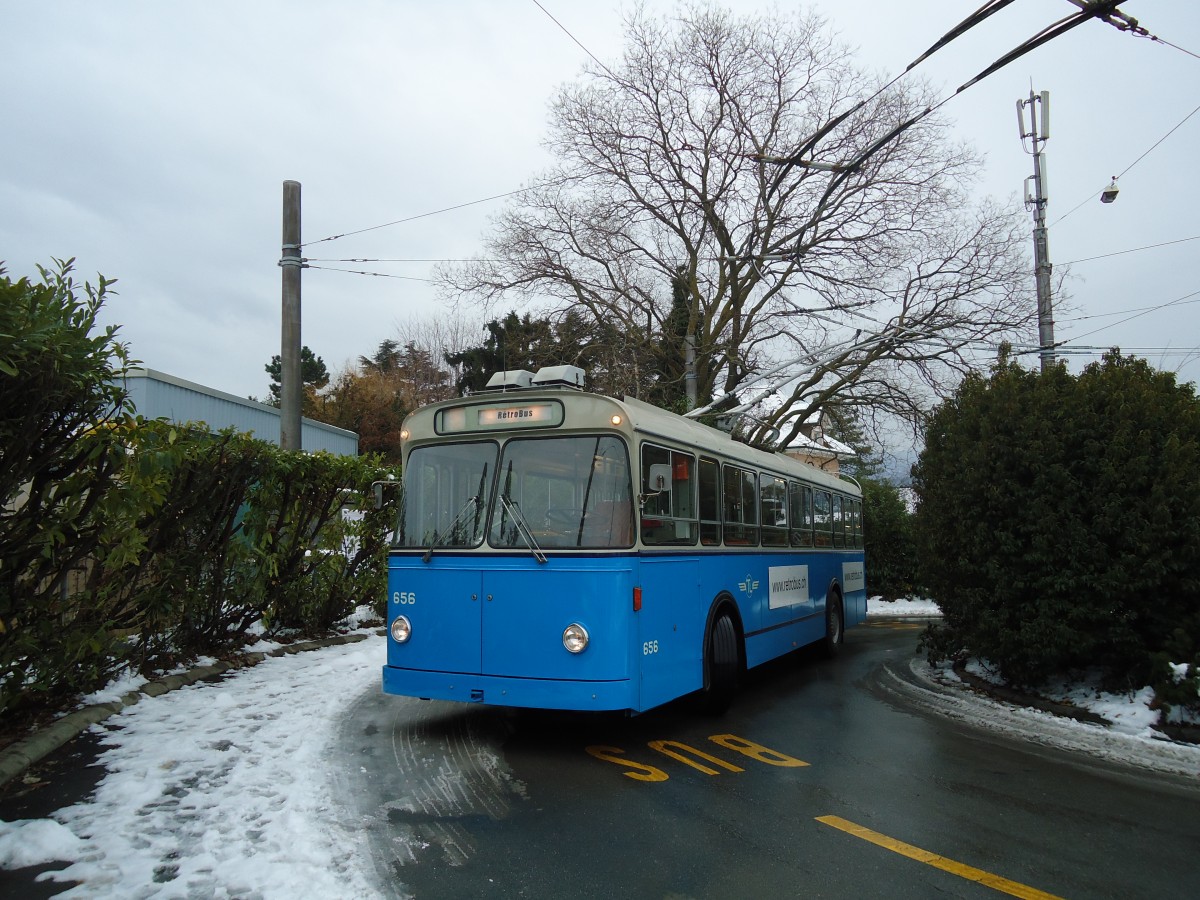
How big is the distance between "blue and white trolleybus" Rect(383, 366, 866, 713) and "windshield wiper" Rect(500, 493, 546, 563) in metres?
0.01

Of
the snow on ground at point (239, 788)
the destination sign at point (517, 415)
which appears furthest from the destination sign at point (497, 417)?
the snow on ground at point (239, 788)

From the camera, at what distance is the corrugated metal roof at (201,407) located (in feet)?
57.0

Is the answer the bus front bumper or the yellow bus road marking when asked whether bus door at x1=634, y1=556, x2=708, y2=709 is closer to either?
the bus front bumper

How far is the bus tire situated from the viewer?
523 inches

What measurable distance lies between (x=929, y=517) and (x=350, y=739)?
266 inches

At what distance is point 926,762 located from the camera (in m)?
7.02

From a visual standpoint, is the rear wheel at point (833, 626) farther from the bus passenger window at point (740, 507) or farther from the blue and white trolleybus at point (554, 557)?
the blue and white trolleybus at point (554, 557)

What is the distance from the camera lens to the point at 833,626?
13594 millimetres

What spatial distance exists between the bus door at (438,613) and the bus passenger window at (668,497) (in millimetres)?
1492

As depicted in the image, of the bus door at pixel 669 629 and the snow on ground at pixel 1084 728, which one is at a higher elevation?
the bus door at pixel 669 629

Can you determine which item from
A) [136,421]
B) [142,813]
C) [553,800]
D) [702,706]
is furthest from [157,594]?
[702,706]

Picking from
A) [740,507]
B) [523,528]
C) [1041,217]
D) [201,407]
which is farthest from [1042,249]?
[201,407]

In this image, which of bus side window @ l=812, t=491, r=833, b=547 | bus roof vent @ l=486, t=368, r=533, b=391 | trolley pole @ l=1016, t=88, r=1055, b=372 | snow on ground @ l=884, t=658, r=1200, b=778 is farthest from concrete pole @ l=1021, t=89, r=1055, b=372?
bus roof vent @ l=486, t=368, r=533, b=391

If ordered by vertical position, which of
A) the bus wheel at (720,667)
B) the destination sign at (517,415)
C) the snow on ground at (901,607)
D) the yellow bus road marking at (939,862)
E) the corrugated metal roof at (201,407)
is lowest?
the snow on ground at (901,607)
